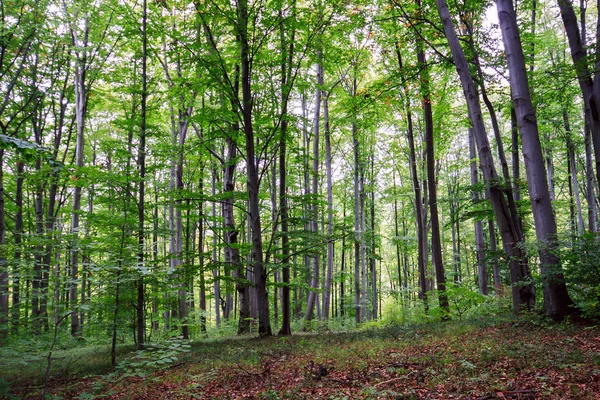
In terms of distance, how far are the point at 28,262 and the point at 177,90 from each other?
551 centimetres

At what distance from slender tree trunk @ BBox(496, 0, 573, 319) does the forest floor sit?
1.95 ft

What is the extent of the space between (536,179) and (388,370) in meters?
4.64

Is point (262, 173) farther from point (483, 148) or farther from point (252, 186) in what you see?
point (483, 148)

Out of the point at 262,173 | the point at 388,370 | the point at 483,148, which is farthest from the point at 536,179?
the point at 262,173

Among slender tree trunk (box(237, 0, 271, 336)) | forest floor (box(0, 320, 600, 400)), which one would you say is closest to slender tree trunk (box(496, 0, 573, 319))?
forest floor (box(0, 320, 600, 400))

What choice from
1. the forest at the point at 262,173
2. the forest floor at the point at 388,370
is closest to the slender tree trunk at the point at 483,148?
the forest at the point at 262,173

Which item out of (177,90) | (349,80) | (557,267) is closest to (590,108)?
(557,267)

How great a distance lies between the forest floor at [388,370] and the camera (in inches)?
154

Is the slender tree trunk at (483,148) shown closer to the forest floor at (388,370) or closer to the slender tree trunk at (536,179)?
the slender tree trunk at (536,179)

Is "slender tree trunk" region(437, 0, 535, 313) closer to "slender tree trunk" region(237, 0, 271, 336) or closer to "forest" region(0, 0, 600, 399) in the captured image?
"forest" region(0, 0, 600, 399)

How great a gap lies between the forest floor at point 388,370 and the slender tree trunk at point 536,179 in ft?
1.95

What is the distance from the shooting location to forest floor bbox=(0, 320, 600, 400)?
3.90 m

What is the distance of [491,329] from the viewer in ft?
23.5

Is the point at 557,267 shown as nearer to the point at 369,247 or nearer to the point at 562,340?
the point at 562,340
